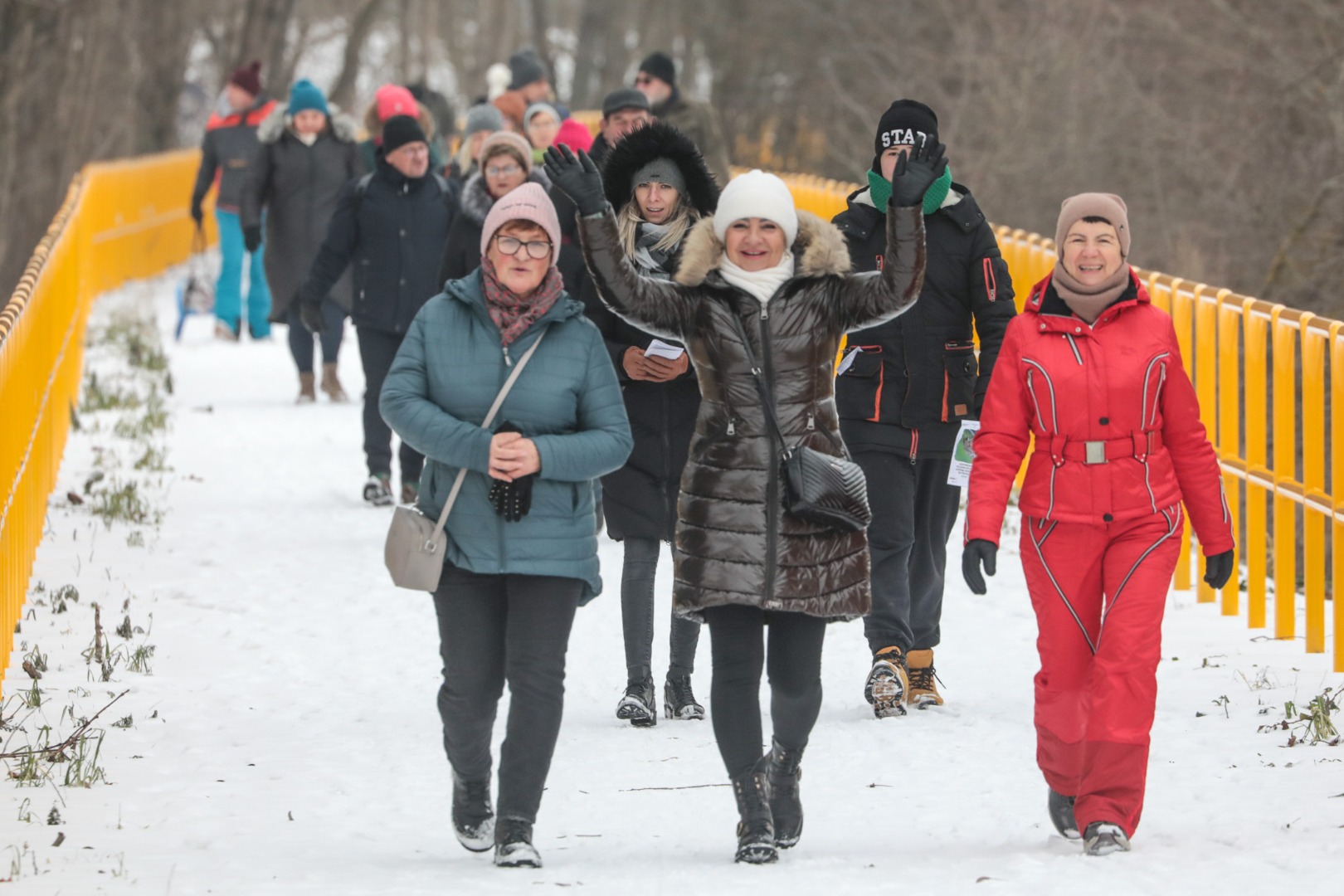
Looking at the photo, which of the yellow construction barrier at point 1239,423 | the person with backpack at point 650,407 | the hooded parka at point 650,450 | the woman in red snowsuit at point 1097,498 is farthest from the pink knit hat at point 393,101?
the woman in red snowsuit at point 1097,498

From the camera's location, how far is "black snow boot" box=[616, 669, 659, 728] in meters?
7.07

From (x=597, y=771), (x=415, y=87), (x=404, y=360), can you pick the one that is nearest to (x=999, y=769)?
(x=597, y=771)

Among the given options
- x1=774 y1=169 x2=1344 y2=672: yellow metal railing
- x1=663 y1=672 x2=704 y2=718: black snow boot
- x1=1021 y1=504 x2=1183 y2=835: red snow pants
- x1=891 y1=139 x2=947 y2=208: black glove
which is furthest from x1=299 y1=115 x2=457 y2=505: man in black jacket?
x1=1021 y1=504 x2=1183 y2=835: red snow pants

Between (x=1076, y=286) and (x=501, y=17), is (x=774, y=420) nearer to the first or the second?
(x=1076, y=286)

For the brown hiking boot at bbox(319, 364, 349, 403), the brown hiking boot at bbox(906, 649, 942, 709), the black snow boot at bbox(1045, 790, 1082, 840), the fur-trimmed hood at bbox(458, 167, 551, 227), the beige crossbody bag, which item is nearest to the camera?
the beige crossbody bag

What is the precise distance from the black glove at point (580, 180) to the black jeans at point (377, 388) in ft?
16.4

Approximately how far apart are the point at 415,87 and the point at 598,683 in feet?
34.2

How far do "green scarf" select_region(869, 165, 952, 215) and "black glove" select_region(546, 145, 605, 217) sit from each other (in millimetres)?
1560

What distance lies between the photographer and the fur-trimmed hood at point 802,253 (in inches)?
216

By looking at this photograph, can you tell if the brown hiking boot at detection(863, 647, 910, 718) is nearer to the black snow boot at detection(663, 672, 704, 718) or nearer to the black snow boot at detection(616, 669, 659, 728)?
the black snow boot at detection(663, 672, 704, 718)

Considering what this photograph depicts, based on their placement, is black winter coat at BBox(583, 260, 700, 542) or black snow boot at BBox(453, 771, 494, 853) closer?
black snow boot at BBox(453, 771, 494, 853)

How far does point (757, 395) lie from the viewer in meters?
5.45

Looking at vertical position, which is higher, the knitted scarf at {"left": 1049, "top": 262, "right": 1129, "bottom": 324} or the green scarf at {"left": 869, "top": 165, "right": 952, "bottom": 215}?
the green scarf at {"left": 869, "top": 165, "right": 952, "bottom": 215}

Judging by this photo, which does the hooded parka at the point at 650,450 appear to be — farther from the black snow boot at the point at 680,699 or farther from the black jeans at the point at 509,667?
the black jeans at the point at 509,667
